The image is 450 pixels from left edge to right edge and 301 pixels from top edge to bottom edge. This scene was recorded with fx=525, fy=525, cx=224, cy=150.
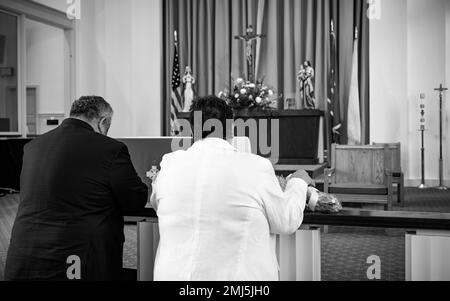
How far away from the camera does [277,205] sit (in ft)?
6.31

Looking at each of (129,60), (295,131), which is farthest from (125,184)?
(129,60)

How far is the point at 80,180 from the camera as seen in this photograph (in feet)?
7.57

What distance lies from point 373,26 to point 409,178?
3.09 m

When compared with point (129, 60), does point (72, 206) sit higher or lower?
lower

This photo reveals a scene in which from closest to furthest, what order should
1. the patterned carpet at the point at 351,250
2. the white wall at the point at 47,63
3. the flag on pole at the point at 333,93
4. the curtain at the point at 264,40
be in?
the patterned carpet at the point at 351,250
the flag on pole at the point at 333,93
the curtain at the point at 264,40
the white wall at the point at 47,63

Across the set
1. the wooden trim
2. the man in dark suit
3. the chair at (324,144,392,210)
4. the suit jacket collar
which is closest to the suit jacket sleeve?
the man in dark suit

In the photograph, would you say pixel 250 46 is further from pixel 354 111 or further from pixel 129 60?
pixel 129 60

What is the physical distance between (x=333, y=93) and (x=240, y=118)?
217cm

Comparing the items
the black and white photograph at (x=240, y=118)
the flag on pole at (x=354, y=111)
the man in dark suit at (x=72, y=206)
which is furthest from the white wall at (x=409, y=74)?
the man in dark suit at (x=72, y=206)

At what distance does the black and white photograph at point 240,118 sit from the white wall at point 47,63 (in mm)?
36

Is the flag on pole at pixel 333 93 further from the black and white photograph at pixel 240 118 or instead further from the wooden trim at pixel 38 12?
the wooden trim at pixel 38 12

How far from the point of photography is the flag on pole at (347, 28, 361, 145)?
34.3ft

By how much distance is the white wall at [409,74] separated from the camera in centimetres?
1017
